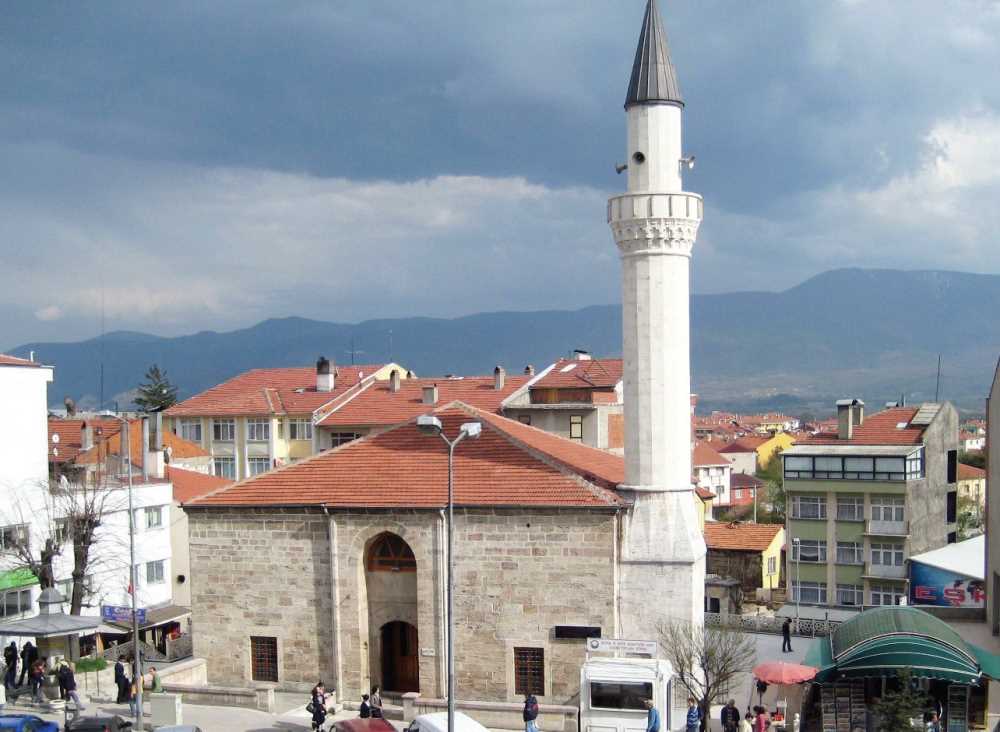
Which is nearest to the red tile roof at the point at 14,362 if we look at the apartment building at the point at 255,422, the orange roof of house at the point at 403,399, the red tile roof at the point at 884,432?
the orange roof of house at the point at 403,399

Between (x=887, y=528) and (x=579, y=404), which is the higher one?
(x=579, y=404)

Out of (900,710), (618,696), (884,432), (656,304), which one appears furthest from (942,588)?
(900,710)

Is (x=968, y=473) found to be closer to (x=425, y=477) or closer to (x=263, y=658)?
(x=425, y=477)

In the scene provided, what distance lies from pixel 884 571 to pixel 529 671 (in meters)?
31.7

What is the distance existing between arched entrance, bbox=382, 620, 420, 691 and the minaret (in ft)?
21.9

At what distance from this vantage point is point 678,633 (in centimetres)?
2772

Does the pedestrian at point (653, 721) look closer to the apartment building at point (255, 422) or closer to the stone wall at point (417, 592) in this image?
the stone wall at point (417, 592)

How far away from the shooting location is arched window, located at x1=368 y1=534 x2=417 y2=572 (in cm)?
2983

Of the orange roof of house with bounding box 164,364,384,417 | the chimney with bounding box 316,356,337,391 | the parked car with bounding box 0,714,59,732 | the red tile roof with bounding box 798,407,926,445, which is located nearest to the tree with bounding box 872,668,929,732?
the parked car with bounding box 0,714,59,732

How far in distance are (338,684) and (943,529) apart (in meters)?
39.6

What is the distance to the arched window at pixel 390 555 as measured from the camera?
97.9 feet

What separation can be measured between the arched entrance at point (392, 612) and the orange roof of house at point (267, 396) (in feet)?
128

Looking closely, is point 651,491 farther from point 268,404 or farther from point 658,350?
point 268,404

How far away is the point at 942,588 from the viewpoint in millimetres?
43156
